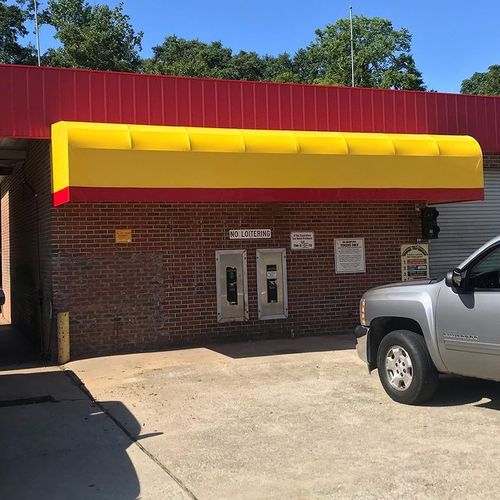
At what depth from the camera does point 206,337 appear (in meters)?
11.1

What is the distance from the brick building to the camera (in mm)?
9469

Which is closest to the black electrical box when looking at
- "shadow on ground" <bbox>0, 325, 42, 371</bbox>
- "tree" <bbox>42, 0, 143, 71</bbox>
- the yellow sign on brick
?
the yellow sign on brick

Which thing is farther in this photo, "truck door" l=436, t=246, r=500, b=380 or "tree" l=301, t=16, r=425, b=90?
"tree" l=301, t=16, r=425, b=90

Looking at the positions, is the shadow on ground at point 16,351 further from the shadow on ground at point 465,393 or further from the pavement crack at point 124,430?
the shadow on ground at point 465,393

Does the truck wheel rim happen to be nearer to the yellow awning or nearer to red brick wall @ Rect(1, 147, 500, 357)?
the yellow awning

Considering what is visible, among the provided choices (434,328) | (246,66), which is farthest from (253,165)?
(246,66)

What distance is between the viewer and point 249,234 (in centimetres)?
1139

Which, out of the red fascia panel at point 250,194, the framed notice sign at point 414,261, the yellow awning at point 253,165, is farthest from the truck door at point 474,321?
the framed notice sign at point 414,261

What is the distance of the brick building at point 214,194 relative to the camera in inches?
373

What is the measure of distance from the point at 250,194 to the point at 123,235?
2.42 meters

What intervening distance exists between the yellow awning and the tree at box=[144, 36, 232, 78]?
43366mm

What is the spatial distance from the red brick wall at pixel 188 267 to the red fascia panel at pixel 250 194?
127 centimetres

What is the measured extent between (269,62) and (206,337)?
5686cm

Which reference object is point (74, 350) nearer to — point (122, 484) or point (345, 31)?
point (122, 484)
